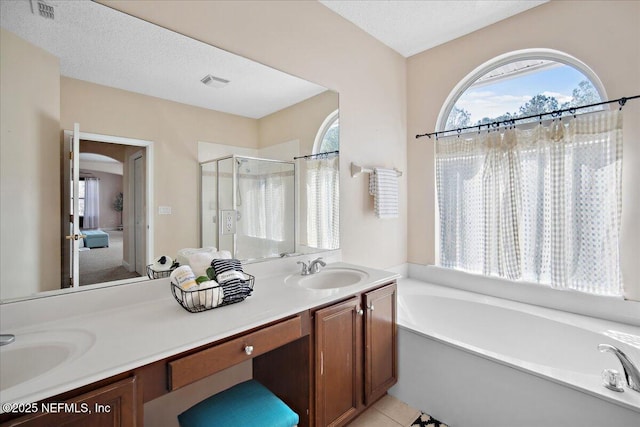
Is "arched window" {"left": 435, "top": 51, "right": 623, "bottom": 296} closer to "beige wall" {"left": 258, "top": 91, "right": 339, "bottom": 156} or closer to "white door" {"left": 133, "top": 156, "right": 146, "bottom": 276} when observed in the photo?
"beige wall" {"left": 258, "top": 91, "right": 339, "bottom": 156}

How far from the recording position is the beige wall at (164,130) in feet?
4.02

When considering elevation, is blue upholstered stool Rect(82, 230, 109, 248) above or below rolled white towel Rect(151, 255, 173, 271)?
above

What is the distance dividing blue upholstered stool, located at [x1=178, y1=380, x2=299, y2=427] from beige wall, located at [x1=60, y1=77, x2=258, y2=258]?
2.36 feet

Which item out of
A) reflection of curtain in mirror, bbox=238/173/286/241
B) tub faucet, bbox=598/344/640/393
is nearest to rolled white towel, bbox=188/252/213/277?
reflection of curtain in mirror, bbox=238/173/286/241

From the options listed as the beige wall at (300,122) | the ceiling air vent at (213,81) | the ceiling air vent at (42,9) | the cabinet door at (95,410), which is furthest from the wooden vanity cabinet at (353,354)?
the ceiling air vent at (42,9)

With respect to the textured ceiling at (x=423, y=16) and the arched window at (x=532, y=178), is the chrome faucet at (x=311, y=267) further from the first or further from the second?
the textured ceiling at (x=423, y=16)

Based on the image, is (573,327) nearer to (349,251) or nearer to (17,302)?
(349,251)

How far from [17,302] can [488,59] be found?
3.24 m

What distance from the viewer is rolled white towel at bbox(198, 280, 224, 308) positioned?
3.92 ft

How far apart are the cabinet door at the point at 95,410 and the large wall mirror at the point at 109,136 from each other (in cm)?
59

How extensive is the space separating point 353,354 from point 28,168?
5.44 feet

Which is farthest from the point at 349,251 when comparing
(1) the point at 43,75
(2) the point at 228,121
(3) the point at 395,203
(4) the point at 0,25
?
(4) the point at 0,25

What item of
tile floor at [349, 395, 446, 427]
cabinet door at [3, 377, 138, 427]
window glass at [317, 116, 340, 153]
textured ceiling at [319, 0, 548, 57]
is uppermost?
textured ceiling at [319, 0, 548, 57]

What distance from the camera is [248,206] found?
1.80 metres
